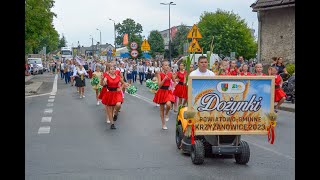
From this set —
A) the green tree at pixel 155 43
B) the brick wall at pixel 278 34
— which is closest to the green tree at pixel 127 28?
the green tree at pixel 155 43

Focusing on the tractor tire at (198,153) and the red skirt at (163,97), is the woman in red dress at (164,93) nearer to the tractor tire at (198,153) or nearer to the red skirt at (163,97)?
the red skirt at (163,97)

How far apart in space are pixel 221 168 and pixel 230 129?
0.64 m

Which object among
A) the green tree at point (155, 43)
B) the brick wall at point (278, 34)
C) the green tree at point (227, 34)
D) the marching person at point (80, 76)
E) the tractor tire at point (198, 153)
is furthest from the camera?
the green tree at point (155, 43)

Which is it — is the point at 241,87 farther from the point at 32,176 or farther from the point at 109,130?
the point at 109,130

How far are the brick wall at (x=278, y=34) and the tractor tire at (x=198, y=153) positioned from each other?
23.2 metres

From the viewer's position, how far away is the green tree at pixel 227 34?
59.6 metres

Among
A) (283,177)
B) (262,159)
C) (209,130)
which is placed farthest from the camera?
(262,159)

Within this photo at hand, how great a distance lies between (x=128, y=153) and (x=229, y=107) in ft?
7.59

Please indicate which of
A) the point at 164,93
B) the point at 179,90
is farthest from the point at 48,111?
the point at 164,93

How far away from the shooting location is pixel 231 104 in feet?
25.6

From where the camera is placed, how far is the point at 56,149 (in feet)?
31.2

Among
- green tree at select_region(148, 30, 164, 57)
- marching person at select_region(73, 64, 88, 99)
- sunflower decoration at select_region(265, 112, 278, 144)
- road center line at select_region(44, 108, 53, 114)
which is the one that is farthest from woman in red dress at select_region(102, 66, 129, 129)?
green tree at select_region(148, 30, 164, 57)
